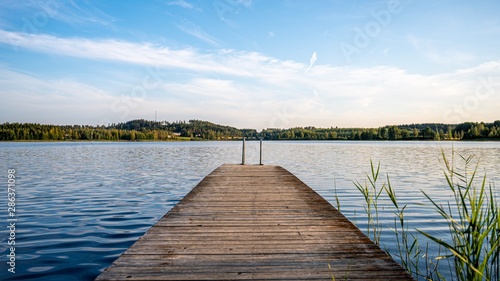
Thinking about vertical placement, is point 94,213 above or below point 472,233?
below

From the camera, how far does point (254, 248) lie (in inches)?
161

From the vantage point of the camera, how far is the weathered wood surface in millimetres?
3314

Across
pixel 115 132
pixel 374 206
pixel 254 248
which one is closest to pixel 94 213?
pixel 254 248

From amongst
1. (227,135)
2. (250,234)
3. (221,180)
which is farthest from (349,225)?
(227,135)

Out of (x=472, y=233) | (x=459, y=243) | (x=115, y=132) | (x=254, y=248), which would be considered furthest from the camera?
(x=115, y=132)

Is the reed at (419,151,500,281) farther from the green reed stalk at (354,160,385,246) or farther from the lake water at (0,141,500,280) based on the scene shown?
the green reed stalk at (354,160,385,246)

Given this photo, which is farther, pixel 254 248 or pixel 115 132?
pixel 115 132

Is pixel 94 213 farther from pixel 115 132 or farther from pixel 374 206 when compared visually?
pixel 115 132

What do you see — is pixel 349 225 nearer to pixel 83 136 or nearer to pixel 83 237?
pixel 83 237

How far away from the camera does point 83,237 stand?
23.9 ft

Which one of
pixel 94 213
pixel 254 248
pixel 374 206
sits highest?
pixel 254 248

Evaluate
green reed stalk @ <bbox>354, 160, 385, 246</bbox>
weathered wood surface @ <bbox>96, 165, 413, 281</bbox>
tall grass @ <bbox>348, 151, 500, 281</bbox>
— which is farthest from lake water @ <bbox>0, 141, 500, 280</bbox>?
weathered wood surface @ <bbox>96, 165, 413, 281</bbox>

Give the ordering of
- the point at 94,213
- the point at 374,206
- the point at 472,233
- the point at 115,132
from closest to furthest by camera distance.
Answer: the point at 472,233 → the point at 374,206 → the point at 94,213 → the point at 115,132

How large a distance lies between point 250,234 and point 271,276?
4.88ft
